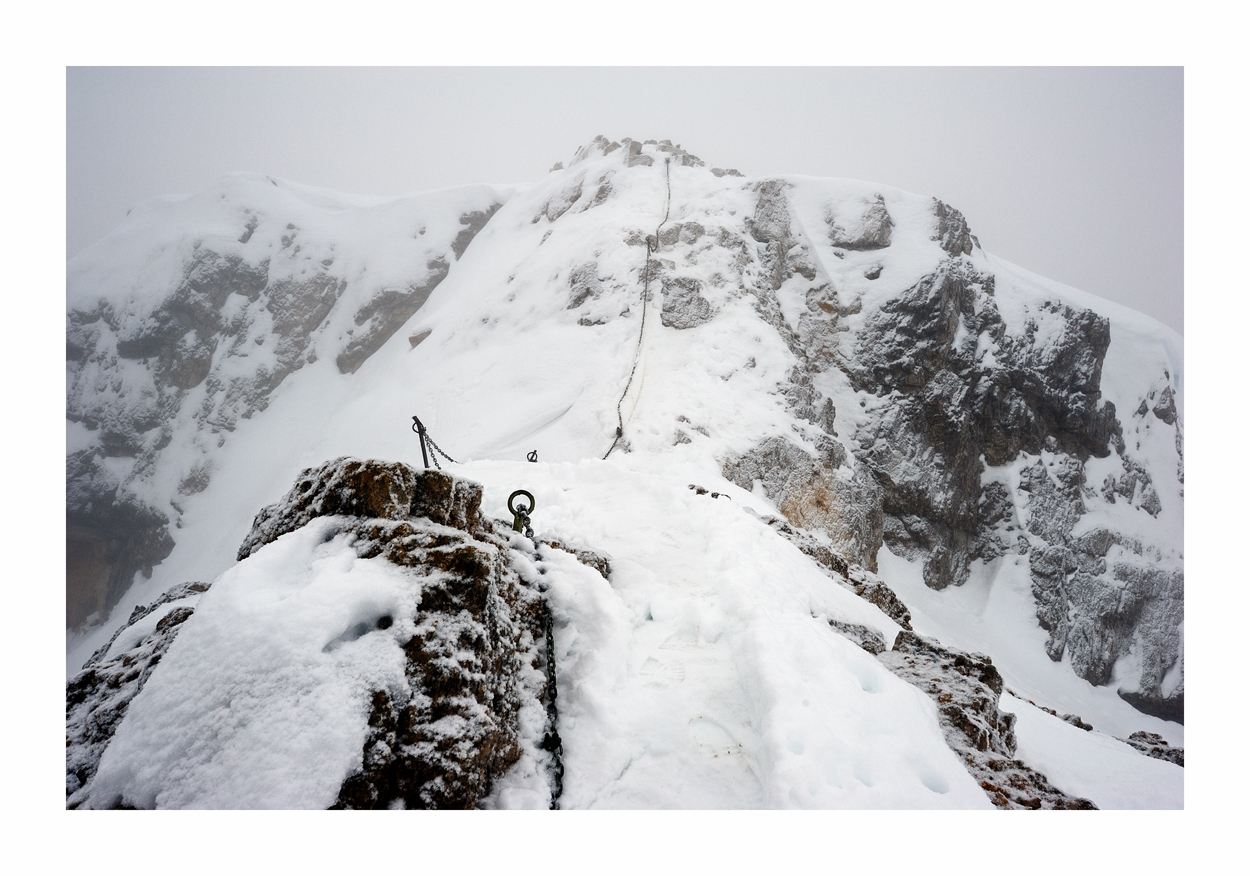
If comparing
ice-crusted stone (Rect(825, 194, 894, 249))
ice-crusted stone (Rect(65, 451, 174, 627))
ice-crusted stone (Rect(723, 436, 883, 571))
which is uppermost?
ice-crusted stone (Rect(825, 194, 894, 249))

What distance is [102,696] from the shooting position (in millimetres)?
2877

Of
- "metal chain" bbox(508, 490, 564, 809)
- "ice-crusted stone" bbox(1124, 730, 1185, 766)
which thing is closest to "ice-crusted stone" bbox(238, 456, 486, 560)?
"metal chain" bbox(508, 490, 564, 809)

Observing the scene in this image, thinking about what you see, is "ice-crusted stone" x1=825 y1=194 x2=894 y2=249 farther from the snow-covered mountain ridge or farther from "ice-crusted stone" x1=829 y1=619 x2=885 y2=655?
"ice-crusted stone" x1=829 y1=619 x2=885 y2=655

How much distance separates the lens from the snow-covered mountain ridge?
3762 millimetres

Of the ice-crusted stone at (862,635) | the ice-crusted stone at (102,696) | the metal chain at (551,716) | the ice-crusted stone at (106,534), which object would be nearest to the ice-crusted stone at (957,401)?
the ice-crusted stone at (862,635)

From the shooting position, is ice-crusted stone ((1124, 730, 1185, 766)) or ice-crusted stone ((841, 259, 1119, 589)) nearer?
ice-crusted stone ((1124, 730, 1185, 766))

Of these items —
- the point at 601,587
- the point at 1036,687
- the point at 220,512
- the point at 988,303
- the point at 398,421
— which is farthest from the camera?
the point at 220,512

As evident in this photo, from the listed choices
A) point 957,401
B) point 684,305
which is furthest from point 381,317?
point 957,401

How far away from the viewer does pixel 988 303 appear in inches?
712

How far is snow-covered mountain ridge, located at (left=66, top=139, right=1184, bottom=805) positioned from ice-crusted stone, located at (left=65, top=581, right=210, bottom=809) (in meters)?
0.96

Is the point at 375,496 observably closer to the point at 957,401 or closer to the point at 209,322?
the point at 957,401

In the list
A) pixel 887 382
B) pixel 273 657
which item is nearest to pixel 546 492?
pixel 273 657

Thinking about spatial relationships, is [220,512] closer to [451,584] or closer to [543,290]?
[543,290]

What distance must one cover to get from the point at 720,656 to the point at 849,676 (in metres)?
0.79
